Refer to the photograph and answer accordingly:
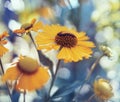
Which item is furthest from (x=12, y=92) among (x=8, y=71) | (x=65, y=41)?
(x=65, y=41)

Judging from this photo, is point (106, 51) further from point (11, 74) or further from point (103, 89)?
point (11, 74)

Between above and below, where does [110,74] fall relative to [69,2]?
below

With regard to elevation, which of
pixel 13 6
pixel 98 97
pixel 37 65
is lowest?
pixel 98 97

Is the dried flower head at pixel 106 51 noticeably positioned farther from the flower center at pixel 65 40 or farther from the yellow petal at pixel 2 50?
the yellow petal at pixel 2 50

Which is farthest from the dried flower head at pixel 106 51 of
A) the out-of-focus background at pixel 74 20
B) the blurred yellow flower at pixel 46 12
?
the blurred yellow flower at pixel 46 12

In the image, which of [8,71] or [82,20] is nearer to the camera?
[8,71]

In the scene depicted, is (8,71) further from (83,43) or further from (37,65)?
(83,43)

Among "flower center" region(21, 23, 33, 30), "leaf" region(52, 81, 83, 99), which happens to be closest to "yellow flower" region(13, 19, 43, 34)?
"flower center" region(21, 23, 33, 30)
